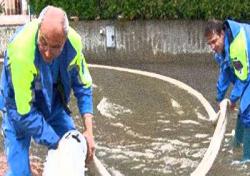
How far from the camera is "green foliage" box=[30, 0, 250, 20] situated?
1302 centimetres

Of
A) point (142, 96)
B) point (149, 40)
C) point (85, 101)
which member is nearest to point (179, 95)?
point (142, 96)

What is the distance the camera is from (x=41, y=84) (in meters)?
4.41

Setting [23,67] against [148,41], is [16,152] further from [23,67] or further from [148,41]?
[148,41]

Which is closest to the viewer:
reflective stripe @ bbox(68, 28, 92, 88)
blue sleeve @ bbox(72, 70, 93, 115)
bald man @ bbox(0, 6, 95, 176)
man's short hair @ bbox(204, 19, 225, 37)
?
bald man @ bbox(0, 6, 95, 176)

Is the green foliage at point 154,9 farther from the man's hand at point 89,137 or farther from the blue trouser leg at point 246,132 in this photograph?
the man's hand at point 89,137

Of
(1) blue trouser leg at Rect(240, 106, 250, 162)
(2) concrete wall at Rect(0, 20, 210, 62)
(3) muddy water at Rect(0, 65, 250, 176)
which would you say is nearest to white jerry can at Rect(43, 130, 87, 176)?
(3) muddy water at Rect(0, 65, 250, 176)

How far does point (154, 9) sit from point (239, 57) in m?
7.07

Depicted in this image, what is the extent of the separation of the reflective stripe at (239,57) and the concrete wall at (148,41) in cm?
678

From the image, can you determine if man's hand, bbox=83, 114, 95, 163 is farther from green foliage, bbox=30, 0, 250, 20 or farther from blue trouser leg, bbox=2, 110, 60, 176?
green foliage, bbox=30, 0, 250, 20

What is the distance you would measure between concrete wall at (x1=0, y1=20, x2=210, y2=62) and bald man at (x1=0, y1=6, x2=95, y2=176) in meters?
8.42

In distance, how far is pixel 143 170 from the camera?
6680 millimetres

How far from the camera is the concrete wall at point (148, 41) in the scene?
13164 millimetres

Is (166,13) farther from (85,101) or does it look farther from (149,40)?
(85,101)

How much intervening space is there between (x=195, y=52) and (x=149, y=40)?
94 cm
